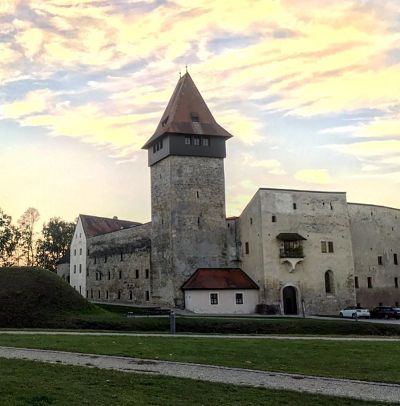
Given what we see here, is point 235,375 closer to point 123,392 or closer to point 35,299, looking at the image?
point 123,392

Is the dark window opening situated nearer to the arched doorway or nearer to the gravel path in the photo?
the arched doorway

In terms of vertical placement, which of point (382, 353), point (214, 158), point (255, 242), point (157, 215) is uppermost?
point (214, 158)

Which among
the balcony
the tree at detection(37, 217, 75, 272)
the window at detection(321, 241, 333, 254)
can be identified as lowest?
the balcony

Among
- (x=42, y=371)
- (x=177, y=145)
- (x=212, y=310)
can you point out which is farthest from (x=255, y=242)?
(x=42, y=371)

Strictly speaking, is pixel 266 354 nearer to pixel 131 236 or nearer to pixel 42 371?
pixel 42 371

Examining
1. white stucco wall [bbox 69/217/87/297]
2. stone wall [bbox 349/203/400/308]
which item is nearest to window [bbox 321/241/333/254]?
stone wall [bbox 349/203/400/308]

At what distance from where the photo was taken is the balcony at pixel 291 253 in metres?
48.3

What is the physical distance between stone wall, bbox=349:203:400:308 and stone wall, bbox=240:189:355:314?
3029mm

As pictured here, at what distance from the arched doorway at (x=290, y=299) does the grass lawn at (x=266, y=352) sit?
1079 inches

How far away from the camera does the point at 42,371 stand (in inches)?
472

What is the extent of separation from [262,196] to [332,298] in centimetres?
1157

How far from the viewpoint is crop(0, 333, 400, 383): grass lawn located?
13.8 meters

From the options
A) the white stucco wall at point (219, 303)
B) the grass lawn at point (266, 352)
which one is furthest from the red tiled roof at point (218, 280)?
the grass lawn at point (266, 352)

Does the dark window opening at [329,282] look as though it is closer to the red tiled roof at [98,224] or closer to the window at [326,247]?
the window at [326,247]
